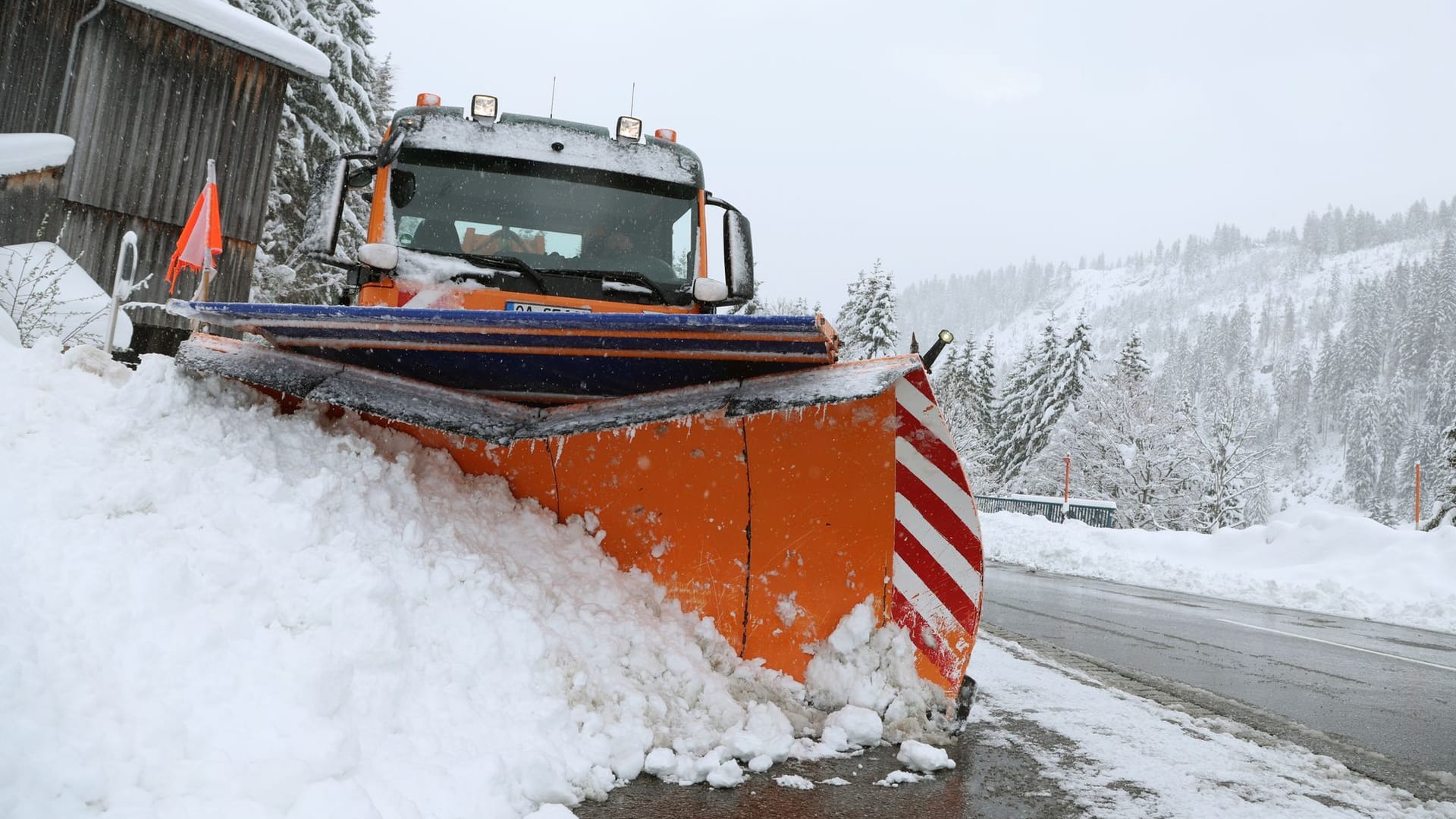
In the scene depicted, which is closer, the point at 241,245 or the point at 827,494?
the point at 827,494

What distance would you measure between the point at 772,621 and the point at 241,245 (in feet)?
39.7

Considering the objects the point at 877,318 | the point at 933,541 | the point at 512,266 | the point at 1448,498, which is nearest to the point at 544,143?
the point at 512,266

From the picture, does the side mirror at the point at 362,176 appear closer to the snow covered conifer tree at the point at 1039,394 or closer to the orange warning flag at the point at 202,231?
the orange warning flag at the point at 202,231

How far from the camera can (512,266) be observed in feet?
14.8

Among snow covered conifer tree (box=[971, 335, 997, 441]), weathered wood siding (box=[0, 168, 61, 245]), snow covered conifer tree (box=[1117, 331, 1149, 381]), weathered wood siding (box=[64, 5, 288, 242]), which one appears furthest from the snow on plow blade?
snow covered conifer tree (box=[971, 335, 997, 441])

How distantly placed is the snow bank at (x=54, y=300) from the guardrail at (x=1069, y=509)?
1696cm

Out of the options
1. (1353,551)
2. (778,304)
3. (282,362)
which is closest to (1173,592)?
(1353,551)

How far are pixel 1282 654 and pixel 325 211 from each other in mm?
6762

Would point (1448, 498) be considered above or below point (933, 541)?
above

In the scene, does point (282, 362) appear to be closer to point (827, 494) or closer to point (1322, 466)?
point (827, 494)

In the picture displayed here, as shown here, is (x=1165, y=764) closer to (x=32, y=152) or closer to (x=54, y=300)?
(x=54, y=300)

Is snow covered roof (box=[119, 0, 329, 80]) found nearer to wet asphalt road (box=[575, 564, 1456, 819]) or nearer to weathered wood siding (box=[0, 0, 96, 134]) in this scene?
weathered wood siding (box=[0, 0, 96, 134])

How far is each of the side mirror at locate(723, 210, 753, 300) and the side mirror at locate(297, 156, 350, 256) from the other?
1.98 metres

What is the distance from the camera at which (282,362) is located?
326 cm
